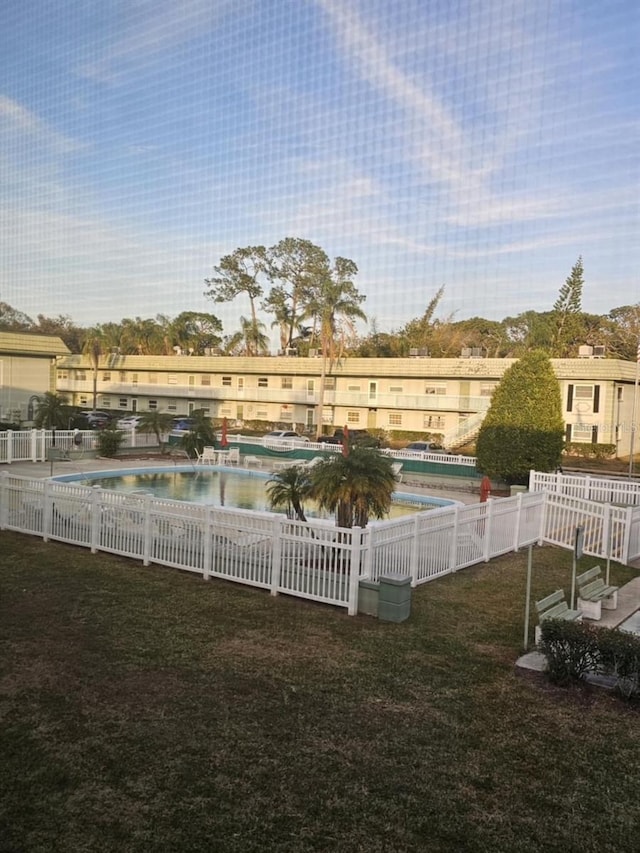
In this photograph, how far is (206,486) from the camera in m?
23.6

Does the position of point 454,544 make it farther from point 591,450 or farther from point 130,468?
point 591,450

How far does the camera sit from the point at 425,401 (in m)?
40.1

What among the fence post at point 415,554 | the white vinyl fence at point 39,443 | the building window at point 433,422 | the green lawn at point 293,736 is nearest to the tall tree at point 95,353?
the white vinyl fence at point 39,443

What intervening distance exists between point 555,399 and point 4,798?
2150 cm

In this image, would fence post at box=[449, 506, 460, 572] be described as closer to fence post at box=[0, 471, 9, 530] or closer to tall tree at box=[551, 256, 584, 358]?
fence post at box=[0, 471, 9, 530]

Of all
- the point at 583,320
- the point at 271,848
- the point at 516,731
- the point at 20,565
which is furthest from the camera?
the point at 583,320

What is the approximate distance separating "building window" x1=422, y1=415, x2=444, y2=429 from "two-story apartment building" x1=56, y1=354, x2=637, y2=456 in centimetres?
6

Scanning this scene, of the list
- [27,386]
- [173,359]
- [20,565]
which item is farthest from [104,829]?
[173,359]

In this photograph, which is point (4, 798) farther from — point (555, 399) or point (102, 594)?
point (555, 399)

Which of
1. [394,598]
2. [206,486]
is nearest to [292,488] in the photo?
[394,598]

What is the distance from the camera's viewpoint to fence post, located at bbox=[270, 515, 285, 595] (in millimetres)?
9148

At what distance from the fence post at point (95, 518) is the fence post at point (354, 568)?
16.4 feet

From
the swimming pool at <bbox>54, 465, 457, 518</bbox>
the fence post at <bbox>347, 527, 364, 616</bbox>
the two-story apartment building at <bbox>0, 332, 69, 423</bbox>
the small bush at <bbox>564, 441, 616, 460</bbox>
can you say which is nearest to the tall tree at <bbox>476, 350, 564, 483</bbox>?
the swimming pool at <bbox>54, 465, 457, 518</bbox>

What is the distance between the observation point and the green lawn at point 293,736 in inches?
161
